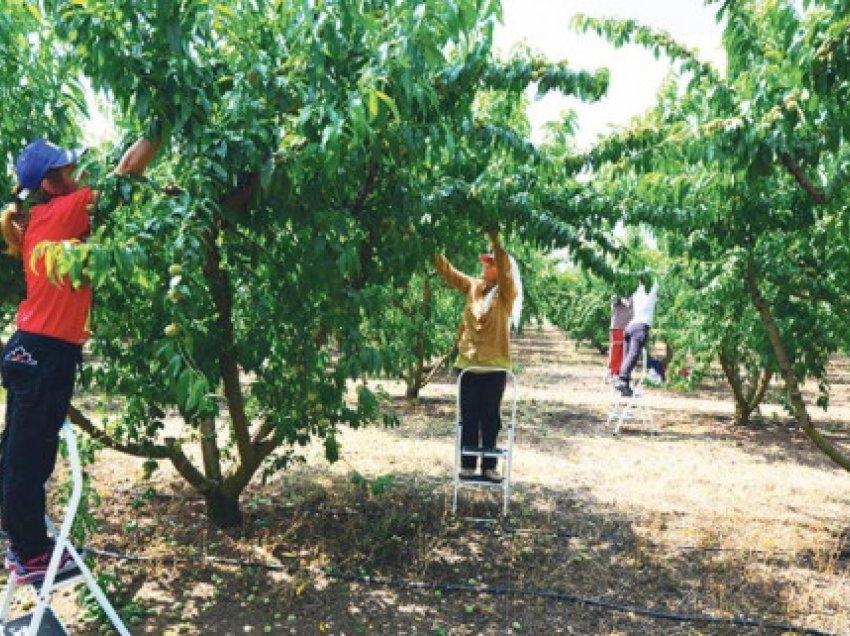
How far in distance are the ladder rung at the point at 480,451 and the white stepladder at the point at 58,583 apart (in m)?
2.87

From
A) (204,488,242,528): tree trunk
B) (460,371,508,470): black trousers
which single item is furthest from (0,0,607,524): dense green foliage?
(460,371,508,470): black trousers

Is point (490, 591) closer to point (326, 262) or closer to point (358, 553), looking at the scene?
point (358, 553)

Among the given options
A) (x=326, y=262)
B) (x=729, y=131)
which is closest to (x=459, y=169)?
(x=326, y=262)

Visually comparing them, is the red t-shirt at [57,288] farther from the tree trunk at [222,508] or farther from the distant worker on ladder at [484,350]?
the distant worker on ladder at [484,350]

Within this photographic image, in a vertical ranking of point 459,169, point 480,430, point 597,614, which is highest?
point 459,169

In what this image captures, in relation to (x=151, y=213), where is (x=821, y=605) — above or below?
below

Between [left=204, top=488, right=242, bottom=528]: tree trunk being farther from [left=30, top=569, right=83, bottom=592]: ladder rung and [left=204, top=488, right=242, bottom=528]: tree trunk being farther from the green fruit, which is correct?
the green fruit

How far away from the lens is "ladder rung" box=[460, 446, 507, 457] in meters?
5.36

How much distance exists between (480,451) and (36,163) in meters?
3.56

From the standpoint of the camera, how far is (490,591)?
13.9ft

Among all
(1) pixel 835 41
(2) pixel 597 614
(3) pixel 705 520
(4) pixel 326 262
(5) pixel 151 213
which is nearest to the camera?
(1) pixel 835 41

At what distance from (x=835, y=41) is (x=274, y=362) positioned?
9.93 ft

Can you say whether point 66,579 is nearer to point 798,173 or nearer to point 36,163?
Answer: point 36,163

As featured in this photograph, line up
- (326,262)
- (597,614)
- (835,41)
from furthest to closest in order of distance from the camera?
1. (597,614)
2. (326,262)
3. (835,41)
